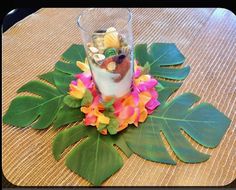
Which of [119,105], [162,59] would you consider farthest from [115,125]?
[162,59]

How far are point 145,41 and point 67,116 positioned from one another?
353mm

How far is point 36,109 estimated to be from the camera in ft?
2.49

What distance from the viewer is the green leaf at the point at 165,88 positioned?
762mm

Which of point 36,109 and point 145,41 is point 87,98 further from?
point 145,41

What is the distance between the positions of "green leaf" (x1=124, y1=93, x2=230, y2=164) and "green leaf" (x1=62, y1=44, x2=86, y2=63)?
28cm

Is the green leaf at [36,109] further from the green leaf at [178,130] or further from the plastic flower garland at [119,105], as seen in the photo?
the green leaf at [178,130]

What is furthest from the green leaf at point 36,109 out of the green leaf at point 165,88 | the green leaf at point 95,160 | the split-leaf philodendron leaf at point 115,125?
→ the green leaf at point 165,88

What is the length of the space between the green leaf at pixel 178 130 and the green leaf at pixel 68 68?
0.78ft

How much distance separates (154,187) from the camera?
619mm

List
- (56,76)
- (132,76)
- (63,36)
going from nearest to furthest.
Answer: (132,76)
(56,76)
(63,36)

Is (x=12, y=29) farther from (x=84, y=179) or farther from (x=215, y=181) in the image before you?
(x=215, y=181)

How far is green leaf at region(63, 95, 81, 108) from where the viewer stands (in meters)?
0.73

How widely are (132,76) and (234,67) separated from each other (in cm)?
31

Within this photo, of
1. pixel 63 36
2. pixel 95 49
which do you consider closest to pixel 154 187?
pixel 95 49
